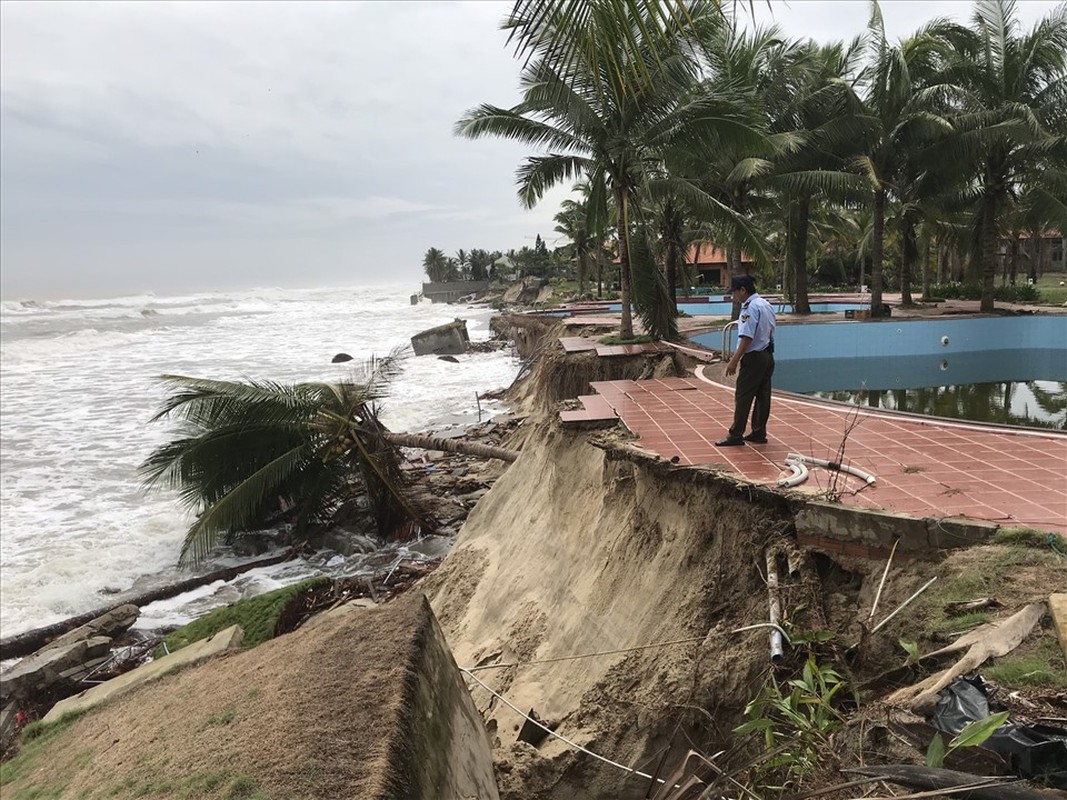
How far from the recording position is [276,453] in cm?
1069

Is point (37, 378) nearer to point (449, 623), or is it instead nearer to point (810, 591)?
point (449, 623)

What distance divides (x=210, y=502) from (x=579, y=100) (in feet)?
30.1

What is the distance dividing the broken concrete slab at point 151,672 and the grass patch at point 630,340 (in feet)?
30.9

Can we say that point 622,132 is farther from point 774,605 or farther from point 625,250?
point 774,605

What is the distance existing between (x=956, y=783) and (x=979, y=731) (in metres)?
0.19

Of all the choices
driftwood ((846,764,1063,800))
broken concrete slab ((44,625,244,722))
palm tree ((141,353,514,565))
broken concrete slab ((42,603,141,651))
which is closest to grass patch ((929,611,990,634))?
driftwood ((846,764,1063,800))

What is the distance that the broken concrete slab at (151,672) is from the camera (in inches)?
225

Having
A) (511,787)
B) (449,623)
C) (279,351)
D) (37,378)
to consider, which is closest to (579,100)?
(449,623)

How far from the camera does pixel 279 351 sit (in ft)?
133

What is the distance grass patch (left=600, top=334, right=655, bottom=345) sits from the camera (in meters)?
13.7

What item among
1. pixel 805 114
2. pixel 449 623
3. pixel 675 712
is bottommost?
pixel 449 623

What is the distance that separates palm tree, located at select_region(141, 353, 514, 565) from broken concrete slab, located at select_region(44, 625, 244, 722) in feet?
11.9

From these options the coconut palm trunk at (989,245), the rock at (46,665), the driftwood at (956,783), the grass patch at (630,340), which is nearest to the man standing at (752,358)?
the driftwood at (956,783)

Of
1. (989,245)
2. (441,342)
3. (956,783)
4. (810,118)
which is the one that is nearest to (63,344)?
(441,342)
